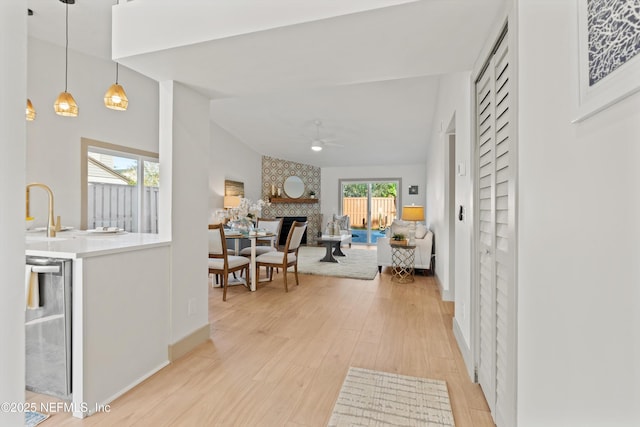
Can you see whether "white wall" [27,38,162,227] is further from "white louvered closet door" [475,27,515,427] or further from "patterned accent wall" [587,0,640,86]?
"patterned accent wall" [587,0,640,86]

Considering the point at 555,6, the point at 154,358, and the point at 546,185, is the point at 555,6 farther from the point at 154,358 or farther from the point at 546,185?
the point at 154,358

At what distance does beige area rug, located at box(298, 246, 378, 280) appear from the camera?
5223 millimetres

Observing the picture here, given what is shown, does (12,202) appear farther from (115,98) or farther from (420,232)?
(420,232)

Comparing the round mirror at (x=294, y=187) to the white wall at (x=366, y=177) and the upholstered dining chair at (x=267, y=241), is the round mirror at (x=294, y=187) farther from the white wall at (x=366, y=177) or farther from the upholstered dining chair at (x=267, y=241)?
the upholstered dining chair at (x=267, y=241)

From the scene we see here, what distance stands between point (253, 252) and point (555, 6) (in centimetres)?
394

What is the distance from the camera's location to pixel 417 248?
5137 mm

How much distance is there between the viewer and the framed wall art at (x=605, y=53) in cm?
61

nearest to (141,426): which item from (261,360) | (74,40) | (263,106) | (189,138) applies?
(261,360)

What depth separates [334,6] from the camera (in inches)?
59.6

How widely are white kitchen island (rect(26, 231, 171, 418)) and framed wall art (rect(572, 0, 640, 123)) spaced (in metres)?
2.24

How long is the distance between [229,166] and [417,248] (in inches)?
180

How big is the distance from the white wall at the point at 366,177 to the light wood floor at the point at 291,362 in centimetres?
550

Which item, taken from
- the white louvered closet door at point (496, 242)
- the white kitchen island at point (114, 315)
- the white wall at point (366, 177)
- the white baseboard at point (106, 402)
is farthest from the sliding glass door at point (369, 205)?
the white baseboard at point (106, 402)

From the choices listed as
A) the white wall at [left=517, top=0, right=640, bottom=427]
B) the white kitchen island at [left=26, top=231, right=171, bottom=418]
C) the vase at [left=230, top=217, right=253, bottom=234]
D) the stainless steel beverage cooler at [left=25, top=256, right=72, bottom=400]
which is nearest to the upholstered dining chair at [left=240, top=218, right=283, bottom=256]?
the vase at [left=230, top=217, right=253, bottom=234]
